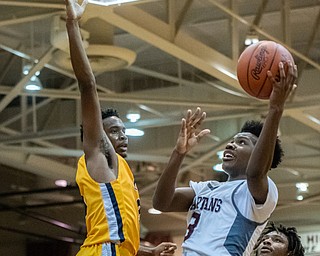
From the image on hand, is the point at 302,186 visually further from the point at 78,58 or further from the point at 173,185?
the point at 78,58

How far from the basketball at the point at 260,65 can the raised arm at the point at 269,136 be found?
17 centimetres

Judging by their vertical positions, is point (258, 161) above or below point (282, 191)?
below

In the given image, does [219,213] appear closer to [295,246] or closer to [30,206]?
[295,246]

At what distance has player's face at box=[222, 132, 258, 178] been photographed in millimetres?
6219

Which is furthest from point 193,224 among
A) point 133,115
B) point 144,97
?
point 133,115

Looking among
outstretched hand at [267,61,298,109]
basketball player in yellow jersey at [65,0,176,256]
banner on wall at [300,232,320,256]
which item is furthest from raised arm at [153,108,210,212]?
banner on wall at [300,232,320,256]

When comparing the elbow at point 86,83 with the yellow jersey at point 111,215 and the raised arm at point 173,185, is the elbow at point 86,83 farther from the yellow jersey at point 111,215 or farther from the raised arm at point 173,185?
the raised arm at point 173,185

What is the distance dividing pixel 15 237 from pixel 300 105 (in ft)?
41.5

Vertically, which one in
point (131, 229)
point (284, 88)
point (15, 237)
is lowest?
point (131, 229)

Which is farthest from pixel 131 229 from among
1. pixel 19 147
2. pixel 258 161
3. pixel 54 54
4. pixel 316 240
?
pixel 316 240

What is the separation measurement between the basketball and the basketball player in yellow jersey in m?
1.01

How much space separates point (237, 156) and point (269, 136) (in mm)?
539

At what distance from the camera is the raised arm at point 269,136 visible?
5.69 m

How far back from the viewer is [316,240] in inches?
1131
